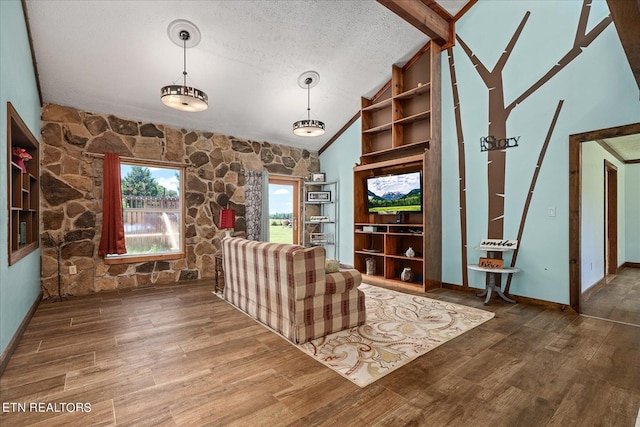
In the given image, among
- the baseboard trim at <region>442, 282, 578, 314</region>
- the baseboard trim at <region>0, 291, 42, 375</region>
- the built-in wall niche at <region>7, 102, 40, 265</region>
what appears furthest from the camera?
the baseboard trim at <region>442, 282, 578, 314</region>

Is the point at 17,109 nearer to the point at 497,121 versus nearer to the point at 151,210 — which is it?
the point at 151,210

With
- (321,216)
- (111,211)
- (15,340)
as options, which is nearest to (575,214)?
(321,216)

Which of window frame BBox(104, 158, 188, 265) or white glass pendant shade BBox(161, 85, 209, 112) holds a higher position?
white glass pendant shade BBox(161, 85, 209, 112)

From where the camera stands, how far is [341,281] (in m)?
3.01

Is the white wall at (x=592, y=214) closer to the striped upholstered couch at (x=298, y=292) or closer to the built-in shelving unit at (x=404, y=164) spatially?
the built-in shelving unit at (x=404, y=164)

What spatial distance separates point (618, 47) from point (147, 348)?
558 cm

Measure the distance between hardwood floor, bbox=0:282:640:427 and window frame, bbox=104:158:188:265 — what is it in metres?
1.57

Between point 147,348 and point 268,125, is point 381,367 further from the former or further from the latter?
point 268,125

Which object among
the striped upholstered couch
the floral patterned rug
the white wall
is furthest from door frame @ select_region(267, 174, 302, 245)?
the white wall

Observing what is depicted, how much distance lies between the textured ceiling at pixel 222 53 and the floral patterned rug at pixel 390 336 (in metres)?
3.65

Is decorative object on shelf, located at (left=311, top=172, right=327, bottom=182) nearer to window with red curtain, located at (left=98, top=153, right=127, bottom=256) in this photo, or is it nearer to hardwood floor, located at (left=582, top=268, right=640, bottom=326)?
window with red curtain, located at (left=98, top=153, right=127, bottom=256)

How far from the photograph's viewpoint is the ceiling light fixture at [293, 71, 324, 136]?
14.9 feet

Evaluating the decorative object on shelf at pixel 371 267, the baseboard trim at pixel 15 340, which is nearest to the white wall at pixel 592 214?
the decorative object on shelf at pixel 371 267

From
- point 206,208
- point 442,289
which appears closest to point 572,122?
point 442,289
